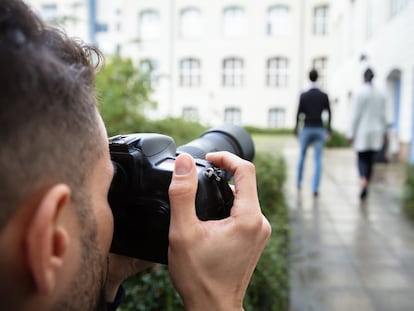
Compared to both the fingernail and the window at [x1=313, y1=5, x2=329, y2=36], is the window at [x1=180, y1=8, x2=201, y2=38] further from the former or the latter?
the fingernail

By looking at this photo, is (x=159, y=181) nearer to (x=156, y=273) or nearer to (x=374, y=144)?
(x=156, y=273)

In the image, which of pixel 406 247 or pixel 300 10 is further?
pixel 300 10

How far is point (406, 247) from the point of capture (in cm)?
420

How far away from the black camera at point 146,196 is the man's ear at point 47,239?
0.28 meters

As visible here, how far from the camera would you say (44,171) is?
667 mm

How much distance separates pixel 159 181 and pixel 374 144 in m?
5.29

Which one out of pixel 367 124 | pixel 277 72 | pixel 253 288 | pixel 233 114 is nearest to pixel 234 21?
pixel 277 72

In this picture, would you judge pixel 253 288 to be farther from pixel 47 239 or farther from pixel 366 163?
pixel 366 163

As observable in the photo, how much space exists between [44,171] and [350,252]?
12.4 ft

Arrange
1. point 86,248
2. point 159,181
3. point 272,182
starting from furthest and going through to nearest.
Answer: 1. point 272,182
2. point 159,181
3. point 86,248

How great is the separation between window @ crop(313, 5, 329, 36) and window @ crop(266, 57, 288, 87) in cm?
235

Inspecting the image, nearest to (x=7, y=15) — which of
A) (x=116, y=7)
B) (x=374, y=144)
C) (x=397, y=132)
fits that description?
(x=374, y=144)

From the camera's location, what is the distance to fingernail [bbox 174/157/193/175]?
36.3 inches

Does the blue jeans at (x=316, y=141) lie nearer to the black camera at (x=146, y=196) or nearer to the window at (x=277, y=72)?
the black camera at (x=146, y=196)
